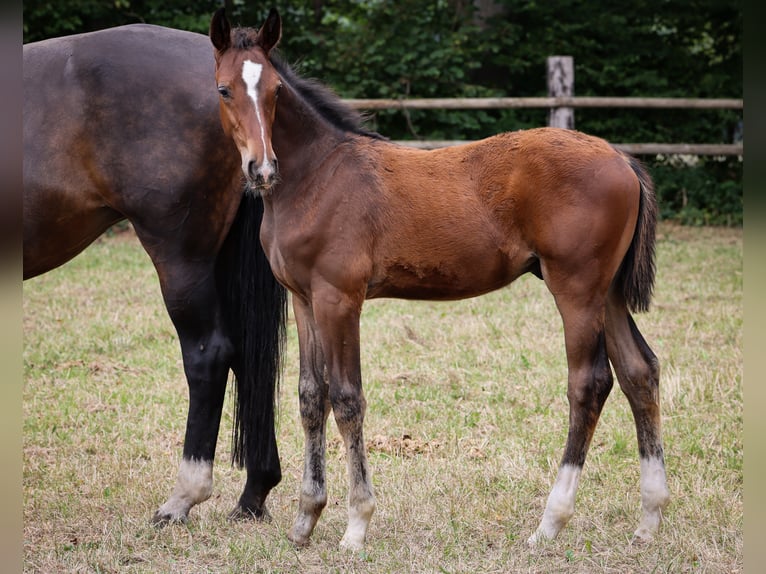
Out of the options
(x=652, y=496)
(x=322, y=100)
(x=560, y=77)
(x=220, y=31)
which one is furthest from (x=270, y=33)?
(x=560, y=77)

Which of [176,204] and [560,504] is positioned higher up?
[176,204]

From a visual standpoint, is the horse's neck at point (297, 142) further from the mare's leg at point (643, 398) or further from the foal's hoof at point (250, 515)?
the foal's hoof at point (250, 515)

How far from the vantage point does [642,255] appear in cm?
337

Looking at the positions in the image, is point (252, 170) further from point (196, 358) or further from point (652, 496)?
point (652, 496)

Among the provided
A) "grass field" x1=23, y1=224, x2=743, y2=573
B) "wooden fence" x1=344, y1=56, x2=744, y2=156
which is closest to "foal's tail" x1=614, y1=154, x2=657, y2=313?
"grass field" x1=23, y1=224, x2=743, y2=573

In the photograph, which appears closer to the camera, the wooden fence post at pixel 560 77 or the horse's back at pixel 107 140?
the horse's back at pixel 107 140

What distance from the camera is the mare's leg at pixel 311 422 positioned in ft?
11.3

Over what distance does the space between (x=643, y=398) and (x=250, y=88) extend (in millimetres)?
2003

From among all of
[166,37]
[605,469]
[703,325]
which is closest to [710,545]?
[605,469]

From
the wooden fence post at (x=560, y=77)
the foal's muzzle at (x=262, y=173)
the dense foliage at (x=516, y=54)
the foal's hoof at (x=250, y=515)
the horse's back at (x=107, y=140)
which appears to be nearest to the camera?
the foal's muzzle at (x=262, y=173)

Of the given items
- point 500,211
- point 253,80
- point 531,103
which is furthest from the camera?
point 531,103

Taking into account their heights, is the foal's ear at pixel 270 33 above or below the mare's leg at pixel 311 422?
above

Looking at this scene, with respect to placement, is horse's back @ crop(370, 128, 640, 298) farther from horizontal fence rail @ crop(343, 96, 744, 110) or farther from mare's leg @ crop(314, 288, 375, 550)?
horizontal fence rail @ crop(343, 96, 744, 110)

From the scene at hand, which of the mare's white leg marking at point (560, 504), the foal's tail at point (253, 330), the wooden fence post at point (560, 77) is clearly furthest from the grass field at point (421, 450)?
the wooden fence post at point (560, 77)
